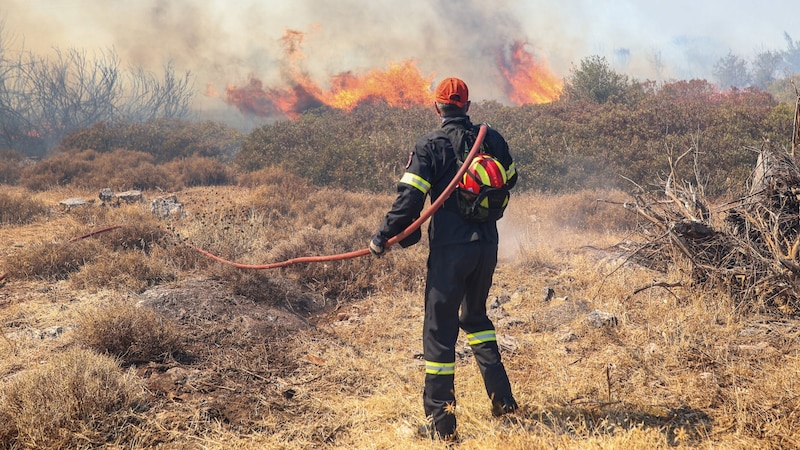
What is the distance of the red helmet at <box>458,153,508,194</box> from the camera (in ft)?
11.0

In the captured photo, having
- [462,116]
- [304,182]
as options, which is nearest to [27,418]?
[462,116]

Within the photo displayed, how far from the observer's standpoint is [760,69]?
80125mm

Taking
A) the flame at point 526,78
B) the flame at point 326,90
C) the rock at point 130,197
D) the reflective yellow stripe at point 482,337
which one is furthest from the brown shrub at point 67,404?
the flame at point 526,78

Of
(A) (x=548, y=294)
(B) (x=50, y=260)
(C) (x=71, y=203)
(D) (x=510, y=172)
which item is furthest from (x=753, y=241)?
(C) (x=71, y=203)

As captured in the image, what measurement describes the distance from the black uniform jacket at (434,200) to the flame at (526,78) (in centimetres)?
2403

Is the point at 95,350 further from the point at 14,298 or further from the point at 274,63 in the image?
the point at 274,63

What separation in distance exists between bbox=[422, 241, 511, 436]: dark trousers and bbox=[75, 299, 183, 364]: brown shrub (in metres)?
2.58

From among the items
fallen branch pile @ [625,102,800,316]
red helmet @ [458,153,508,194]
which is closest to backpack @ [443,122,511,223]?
red helmet @ [458,153,508,194]

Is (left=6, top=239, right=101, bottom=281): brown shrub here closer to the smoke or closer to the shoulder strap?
the shoulder strap

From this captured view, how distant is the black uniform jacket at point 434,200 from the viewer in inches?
132

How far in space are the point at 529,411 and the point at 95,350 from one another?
355 centimetres

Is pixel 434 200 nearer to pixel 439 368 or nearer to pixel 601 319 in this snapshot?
pixel 439 368

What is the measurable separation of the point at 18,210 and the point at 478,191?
35.1 ft

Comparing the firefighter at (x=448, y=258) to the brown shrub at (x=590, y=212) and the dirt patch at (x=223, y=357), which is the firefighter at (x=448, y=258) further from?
the brown shrub at (x=590, y=212)
